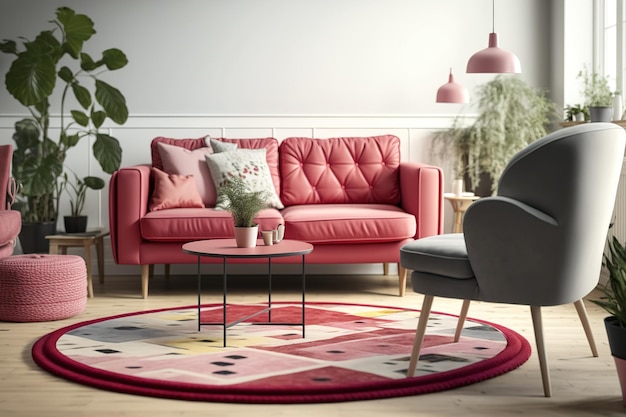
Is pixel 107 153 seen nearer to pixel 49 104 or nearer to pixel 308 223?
pixel 49 104

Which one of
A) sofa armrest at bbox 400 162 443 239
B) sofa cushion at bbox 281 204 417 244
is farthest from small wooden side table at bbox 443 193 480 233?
sofa cushion at bbox 281 204 417 244

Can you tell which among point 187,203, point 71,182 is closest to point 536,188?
point 187,203

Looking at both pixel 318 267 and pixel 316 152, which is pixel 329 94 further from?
pixel 318 267

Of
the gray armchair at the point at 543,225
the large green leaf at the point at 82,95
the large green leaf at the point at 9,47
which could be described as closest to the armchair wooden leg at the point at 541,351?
the gray armchair at the point at 543,225

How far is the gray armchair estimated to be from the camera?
2.67 meters

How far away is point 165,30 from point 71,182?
1.26 metres

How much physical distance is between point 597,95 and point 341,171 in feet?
5.56

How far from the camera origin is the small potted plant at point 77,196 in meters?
5.35

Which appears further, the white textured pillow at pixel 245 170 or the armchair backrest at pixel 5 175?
the white textured pillow at pixel 245 170

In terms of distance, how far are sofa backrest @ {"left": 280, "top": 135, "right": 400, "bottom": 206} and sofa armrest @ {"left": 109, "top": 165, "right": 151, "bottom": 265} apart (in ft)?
3.55

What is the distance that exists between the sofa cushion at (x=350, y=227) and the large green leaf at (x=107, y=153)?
132cm

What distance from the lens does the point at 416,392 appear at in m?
2.77

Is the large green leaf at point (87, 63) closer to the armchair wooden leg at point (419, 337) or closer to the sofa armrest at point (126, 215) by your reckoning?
the sofa armrest at point (126, 215)

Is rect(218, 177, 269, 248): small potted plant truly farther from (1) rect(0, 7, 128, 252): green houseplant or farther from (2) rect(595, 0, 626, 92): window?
(2) rect(595, 0, 626, 92): window
